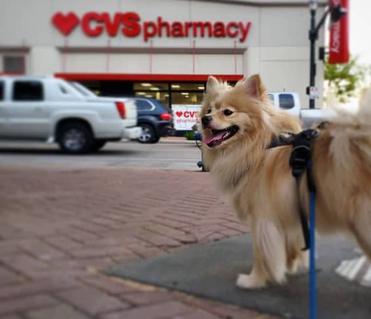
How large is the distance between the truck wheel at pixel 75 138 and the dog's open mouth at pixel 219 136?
1234mm

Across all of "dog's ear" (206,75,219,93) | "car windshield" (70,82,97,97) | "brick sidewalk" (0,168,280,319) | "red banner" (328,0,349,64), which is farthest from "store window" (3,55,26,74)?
"red banner" (328,0,349,64)

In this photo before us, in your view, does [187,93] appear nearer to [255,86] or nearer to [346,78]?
[255,86]

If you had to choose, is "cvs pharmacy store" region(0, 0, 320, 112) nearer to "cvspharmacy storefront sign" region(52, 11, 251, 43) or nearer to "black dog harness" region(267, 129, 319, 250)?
"cvspharmacy storefront sign" region(52, 11, 251, 43)

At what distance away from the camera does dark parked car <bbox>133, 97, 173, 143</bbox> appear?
4.45 ft

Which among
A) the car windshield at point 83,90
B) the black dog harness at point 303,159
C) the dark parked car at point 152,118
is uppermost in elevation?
the car windshield at point 83,90

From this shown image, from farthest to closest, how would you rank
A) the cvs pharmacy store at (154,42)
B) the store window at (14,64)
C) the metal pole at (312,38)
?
1. the metal pole at (312,38)
2. the cvs pharmacy store at (154,42)
3. the store window at (14,64)

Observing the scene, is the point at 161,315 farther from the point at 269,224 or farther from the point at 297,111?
the point at 297,111

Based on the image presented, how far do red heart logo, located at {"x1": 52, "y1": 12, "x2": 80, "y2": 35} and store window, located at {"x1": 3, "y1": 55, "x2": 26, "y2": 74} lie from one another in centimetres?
16

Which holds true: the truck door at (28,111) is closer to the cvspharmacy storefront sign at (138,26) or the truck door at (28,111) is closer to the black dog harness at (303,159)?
the cvspharmacy storefront sign at (138,26)

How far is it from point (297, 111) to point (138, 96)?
1.27 metres

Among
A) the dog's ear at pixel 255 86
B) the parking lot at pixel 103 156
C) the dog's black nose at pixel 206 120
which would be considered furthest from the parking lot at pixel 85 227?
the dog's ear at pixel 255 86

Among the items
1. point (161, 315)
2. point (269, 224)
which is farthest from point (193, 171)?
point (161, 315)

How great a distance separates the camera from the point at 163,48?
4.46ft

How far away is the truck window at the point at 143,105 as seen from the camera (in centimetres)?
132
